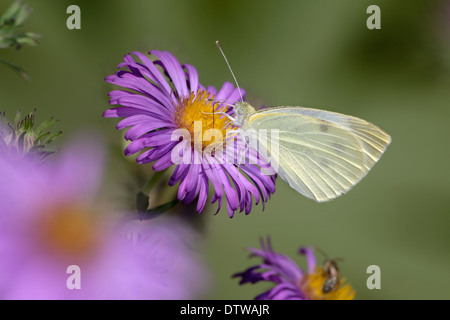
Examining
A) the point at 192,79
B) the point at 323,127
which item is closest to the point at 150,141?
the point at 192,79

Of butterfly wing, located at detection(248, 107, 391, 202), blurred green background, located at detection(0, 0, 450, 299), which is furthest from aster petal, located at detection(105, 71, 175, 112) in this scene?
blurred green background, located at detection(0, 0, 450, 299)

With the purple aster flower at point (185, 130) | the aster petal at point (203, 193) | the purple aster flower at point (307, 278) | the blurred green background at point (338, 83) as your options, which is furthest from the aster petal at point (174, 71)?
the blurred green background at point (338, 83)

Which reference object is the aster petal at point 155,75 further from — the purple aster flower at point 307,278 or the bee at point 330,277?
the bee at point 330,277

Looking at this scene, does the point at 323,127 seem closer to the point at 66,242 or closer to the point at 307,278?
the point at 307,278

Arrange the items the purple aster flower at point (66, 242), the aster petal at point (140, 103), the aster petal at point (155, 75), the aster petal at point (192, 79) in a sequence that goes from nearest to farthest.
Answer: the purple aster flower at point (66, 242) → the aster petal at point (140, 103) → the aster petal at point (155, 75) → the aster petal at point (192, 79)

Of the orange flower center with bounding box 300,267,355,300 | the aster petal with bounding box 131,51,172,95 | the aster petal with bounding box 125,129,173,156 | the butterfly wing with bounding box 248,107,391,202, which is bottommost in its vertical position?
the orange flower center with bounding box 300,267,355,300

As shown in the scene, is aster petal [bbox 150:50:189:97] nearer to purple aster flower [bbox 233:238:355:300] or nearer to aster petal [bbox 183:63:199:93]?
aster petal [bbox 183:63:199:93]
